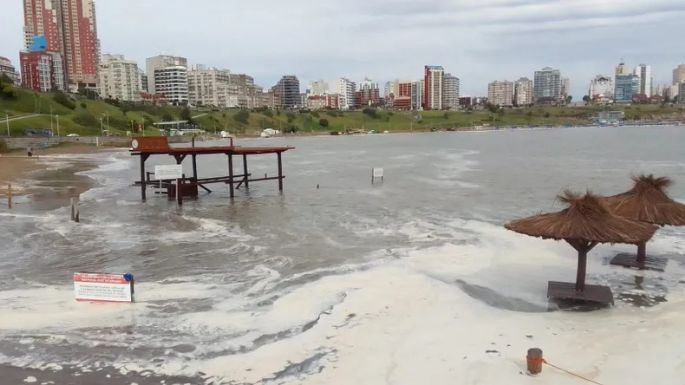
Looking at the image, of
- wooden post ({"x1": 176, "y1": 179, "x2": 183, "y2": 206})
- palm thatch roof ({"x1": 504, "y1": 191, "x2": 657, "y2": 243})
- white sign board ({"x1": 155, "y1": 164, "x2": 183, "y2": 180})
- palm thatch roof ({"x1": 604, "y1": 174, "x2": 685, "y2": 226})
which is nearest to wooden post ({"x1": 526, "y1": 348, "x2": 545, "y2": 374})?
palm thatch roof ({"x1": 504, "y1": 191, "x2": 657, "y2": 243})

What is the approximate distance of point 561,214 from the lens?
14.4 meters

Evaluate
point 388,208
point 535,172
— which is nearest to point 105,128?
point 535,172

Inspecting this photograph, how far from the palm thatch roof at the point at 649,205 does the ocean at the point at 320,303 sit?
5.97 ft

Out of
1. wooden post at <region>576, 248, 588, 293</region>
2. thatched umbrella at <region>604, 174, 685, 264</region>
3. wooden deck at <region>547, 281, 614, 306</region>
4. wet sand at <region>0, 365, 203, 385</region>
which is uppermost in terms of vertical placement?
thatched umbrella at <region>604, 174, 685, 264</region>

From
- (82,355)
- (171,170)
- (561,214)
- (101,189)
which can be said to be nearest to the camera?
(82,355)

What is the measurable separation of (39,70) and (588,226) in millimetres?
199778

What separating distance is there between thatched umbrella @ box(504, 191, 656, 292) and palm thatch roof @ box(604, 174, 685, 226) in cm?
258

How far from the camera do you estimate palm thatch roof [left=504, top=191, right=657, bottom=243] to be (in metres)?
13.5

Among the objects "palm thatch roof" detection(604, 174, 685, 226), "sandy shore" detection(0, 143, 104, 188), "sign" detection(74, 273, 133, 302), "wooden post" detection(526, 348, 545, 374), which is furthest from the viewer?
"sandy shore" detection(0, 143, 104, 188)

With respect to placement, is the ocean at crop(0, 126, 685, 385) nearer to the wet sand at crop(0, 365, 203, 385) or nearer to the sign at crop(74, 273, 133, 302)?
the wet sand at crop(0, 365, 203, 385)

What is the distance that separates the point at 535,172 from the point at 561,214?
146 feet

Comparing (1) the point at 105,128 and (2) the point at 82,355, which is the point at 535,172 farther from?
(1) the point at 105,128

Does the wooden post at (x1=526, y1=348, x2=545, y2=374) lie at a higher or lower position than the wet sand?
higher

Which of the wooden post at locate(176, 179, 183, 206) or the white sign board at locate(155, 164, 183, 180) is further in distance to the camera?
the white sign board at locate(155, 164, 183, 180)
